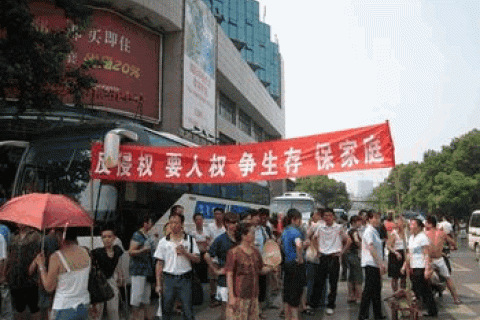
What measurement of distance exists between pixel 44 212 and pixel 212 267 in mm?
2526

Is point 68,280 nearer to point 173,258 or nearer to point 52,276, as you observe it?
point 52,276

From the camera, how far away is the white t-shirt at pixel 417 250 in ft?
25.2

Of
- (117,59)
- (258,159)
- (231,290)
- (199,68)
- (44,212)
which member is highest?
(199,68)

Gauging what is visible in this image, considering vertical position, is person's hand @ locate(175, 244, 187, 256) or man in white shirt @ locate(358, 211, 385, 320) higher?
person's hand @ locate(175, 244, 187, 256)

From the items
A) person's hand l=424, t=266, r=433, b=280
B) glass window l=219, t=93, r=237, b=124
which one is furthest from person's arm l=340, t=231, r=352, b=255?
glass window l=219, t=93, r=237, b=124

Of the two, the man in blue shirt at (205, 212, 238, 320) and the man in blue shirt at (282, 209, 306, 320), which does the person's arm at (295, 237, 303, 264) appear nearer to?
the man in blue shirt at (282, 209, 306, 320)

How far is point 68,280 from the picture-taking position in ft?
13.7

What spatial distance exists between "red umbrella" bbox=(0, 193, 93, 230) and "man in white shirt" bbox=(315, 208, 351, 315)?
5.05m

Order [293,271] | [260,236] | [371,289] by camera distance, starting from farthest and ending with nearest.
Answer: [260,236], [371,289], [293,271]

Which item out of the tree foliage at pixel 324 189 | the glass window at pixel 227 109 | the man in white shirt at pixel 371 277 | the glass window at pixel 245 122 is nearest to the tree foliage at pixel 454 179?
the glass window at pixel 227 109

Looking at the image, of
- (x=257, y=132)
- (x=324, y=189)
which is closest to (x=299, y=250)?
(x=257, y=132)

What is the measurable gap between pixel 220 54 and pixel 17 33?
969 inches

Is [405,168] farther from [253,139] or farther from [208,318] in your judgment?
[208,318]

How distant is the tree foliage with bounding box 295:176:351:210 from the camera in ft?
288
